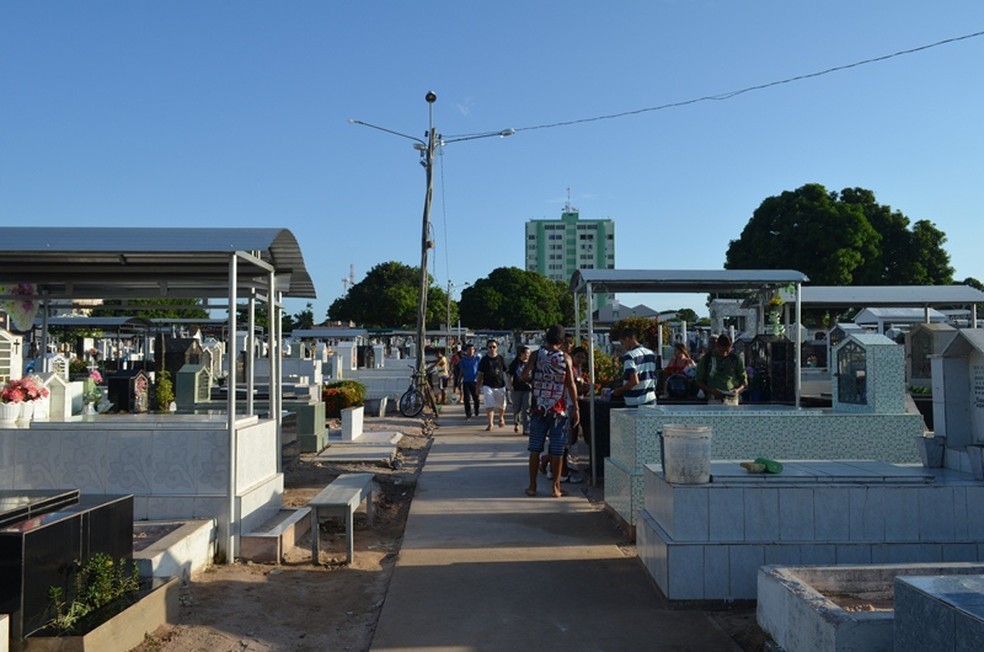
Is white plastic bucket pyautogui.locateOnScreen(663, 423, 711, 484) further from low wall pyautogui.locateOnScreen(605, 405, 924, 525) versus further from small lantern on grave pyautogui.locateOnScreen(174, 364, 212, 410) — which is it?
small lantern on grave pyautogui.locateOnScreen(174, 364, 212, 410)

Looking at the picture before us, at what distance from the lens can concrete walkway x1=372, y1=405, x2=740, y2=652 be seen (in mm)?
4406

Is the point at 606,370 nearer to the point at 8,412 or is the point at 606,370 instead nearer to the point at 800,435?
the point at 800,435

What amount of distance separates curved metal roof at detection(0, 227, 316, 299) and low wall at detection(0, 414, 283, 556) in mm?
1337

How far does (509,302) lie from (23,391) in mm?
61097

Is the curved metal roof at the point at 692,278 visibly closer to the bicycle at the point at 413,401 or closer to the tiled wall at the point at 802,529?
the tiled wall at the point at 802,529

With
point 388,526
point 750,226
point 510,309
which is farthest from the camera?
point 510,309

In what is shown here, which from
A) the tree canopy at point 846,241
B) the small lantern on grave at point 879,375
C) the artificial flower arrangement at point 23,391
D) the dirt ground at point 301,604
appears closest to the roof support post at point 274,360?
the dirt ground at point 301,604

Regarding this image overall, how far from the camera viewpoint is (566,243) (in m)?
157

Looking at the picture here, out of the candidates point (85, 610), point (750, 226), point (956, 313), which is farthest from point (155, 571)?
point (750, 226)

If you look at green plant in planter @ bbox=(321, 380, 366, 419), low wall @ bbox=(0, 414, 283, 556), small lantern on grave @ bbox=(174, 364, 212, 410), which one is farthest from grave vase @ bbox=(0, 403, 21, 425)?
green plant in planter @ bbox=(321, 380, 366, 419)

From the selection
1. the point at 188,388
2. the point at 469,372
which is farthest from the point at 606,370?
the point at 188,388

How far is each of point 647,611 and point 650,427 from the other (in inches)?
79.9

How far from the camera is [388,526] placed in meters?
7.85

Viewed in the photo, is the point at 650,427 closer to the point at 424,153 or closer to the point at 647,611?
the point at 647,611
